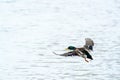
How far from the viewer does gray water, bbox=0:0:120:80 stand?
2280 centimetres

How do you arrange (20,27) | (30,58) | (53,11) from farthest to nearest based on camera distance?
(53,11)
(20,27)
(30,58)

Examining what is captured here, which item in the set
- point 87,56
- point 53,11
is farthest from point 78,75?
point 53,11

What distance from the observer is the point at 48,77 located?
22.0 m

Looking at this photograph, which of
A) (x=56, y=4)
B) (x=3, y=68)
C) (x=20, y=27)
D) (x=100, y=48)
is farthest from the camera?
(x=56, y=4)

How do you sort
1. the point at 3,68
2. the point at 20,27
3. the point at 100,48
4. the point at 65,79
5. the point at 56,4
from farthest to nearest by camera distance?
the point at 56,4 → the point at 20,27 → the point at 100,48 → the point at 3,68 → the point at 65,79

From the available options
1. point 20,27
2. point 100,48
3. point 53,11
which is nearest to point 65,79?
point 100,48

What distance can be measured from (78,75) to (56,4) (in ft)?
67.7

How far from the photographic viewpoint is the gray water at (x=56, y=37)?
22797 millimetres

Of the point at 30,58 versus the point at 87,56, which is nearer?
the point at 87,56

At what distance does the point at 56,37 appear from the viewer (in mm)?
29438

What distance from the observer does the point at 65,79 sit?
21.6 m

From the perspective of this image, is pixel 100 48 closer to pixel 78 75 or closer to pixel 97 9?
pixel 78 75

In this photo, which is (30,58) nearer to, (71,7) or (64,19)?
(64,19)

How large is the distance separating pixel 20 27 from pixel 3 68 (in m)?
9.46
